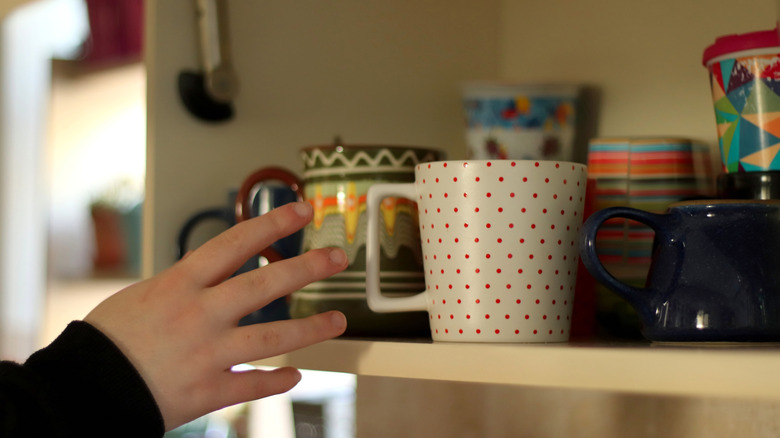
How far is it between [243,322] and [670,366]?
0.34m

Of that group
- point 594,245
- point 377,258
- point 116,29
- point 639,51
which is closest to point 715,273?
point 594,245

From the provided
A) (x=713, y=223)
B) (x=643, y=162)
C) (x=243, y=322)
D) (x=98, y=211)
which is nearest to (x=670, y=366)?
(x=713, y=223)

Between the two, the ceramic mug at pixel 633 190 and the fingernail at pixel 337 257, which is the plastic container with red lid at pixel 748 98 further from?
the fingernail at pixel 337 257

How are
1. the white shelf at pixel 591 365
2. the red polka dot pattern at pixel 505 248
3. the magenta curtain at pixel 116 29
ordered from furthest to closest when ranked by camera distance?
the magenta curtain at pixel 116 29, the red polka dot pattern at pixel 505 248, the white shelf at pixel 591 365

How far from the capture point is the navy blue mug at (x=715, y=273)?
394mm

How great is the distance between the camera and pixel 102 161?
63.4 inches

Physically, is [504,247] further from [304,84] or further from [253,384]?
[304,84]

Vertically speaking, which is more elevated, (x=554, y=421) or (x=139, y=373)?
(x=139, y=373)

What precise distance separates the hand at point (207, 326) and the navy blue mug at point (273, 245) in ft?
0.37

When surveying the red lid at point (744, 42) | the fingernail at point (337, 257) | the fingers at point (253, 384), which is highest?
the red lid at point (744, 42)

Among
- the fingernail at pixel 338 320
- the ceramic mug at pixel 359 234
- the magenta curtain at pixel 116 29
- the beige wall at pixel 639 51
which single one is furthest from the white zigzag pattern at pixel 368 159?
the magenta curtain at pixel 116 29

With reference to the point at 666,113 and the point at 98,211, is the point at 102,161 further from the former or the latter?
the point at 666,113

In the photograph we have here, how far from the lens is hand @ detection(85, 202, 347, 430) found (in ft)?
1.58

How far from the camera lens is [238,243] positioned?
19.7 inches
